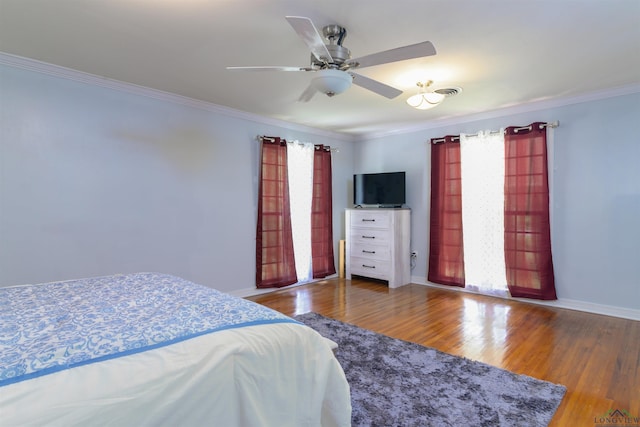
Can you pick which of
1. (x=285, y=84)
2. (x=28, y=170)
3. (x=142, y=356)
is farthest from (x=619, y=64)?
(x=28, y=170)

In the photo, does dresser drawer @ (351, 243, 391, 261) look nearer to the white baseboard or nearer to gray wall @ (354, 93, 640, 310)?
the white baseboard

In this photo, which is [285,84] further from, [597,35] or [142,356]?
[142,356]

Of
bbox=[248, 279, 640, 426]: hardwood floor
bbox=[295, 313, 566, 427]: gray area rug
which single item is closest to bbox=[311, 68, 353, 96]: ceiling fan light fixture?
bbox=[295, 313, 566, 427]: gray area rug

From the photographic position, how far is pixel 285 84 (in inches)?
127

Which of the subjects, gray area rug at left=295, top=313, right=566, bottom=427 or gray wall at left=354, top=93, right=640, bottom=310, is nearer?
gray area rug at left=295, top=313, right=566, bottom=427

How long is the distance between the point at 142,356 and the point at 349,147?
519 cm

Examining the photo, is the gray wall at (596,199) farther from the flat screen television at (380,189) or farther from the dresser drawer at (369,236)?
the dresser drawer at (369,236)

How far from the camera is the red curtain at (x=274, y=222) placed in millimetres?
4438

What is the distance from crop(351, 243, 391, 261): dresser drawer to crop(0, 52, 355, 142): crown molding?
2049mm

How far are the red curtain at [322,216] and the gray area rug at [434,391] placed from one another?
99.1 inches

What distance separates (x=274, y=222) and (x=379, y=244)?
5.36 feet

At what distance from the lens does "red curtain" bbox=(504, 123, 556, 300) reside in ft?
12.7

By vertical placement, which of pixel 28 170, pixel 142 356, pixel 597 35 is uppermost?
pixel 597 35

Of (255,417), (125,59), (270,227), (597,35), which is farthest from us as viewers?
(270,227)
